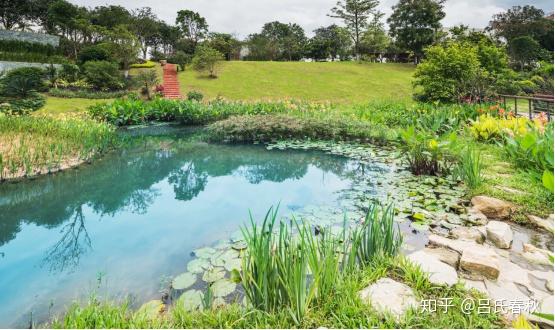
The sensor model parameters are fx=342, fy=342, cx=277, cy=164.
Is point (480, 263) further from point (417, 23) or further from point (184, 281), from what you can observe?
point (417, 23)

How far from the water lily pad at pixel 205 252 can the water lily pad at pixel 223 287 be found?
1.92ft

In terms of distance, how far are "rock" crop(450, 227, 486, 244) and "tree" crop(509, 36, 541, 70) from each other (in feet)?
99.3

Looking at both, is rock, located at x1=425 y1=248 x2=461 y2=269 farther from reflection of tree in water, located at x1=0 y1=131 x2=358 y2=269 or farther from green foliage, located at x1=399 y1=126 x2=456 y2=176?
reflection of tree in water, located at x1=0 y1=131 x2=358 y2=269

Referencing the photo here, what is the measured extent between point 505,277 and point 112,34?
25.7 metres

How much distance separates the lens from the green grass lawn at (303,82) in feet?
74.1

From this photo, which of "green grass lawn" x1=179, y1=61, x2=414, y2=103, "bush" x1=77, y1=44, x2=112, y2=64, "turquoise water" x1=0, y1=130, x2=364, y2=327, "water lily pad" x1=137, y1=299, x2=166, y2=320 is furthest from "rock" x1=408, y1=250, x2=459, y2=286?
"bush" x1=77, y1=44, x2=112, y2=64

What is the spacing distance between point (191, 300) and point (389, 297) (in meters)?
1.51

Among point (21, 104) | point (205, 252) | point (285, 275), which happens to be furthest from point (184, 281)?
point (21, 104)

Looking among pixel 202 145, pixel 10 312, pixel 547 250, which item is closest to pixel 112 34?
pixel 202 145

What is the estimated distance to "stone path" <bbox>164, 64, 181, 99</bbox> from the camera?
21.3 m

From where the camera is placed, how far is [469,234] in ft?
11.5

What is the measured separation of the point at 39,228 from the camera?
4688mm

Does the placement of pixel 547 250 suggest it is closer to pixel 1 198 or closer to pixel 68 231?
pixel 68 231

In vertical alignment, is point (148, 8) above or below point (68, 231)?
above
